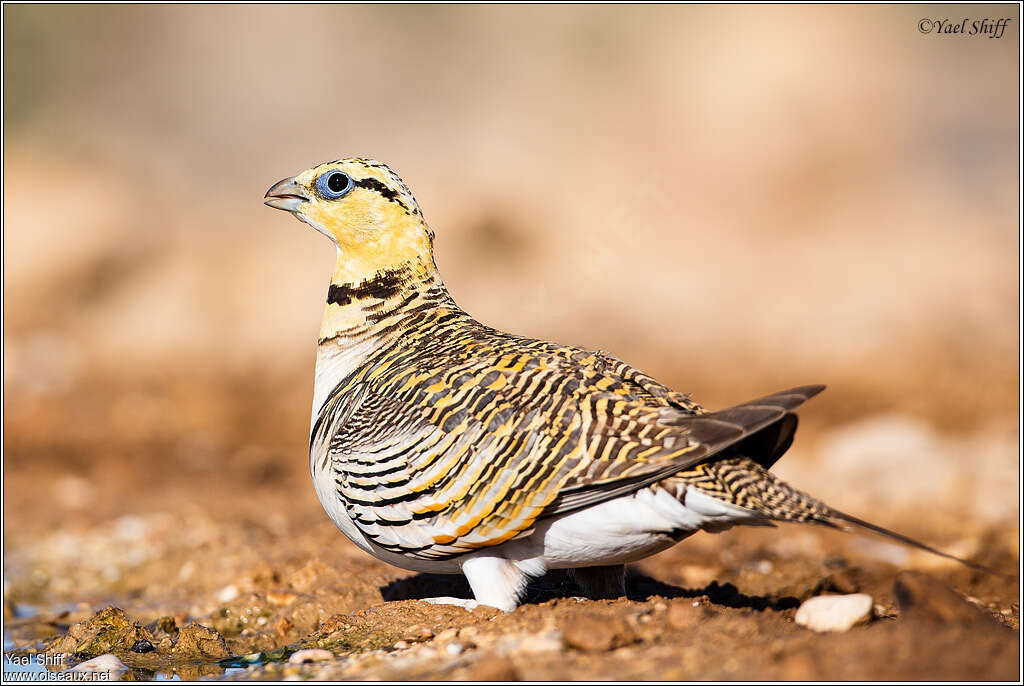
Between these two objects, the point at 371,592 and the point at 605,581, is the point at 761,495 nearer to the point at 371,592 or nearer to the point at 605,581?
the point at 605,581

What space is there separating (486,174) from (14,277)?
280 inches

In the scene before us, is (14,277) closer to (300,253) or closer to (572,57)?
(300,253)

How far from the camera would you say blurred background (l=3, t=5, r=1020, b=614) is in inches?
411

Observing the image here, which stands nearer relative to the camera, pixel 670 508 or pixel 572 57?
pixel 670 508

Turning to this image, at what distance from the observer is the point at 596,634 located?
4.12m

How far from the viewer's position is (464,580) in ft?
20.0

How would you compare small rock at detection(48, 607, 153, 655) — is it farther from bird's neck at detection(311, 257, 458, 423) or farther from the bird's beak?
the bird's beak

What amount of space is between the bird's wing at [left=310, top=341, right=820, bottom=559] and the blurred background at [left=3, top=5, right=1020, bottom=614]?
4661 millimetres

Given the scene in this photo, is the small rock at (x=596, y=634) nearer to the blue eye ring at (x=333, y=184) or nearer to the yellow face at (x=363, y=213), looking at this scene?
the yellow face at (x=363, y=213)

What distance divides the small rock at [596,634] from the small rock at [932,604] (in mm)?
1142

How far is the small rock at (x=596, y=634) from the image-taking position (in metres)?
4.12

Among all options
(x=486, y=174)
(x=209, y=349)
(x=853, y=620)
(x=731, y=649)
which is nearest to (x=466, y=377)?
(x=731, y=649)

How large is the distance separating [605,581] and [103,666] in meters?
2.53

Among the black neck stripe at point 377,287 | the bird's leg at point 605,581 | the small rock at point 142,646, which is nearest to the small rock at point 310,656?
the small rock at point 142,646
